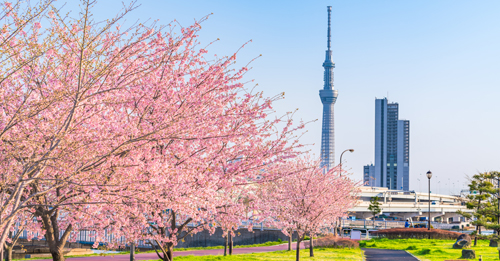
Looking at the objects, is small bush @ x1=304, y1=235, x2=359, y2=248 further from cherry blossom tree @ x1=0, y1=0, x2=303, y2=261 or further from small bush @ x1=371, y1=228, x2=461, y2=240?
cherry blossom tree @ x1=0, y1=0, x2=303, y2=261

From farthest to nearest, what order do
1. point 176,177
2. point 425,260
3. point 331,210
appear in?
point 331,210 → point 425,260 → point 176,177

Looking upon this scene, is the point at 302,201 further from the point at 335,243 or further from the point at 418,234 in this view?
the point at 418,234

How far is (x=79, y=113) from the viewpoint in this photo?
33.1 ft

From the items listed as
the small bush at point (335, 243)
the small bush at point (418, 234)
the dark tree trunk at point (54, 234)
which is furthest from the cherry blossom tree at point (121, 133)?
the small bush at point (418, 234)

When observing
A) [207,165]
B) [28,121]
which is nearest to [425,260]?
[207,165]

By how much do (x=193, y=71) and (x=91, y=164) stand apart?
4.09m

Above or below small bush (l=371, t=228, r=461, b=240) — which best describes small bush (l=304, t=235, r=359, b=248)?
above

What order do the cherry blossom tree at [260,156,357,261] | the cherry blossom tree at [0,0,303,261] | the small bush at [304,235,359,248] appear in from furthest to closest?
the small bush at [304,235,359,248], the cherry blossom tree at [260,156,357,261], the cherry blossom tree at [0,0,303,261]

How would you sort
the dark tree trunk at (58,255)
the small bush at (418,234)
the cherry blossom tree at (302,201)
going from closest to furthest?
the dark tree trunk at (58,255) < the cherry blossom tree at (302,201) < the small bush at (418,234)

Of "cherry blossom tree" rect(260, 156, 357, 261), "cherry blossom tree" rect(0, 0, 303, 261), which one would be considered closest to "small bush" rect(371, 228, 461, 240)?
"cherry blossom tree" rect(260, 156, 357, 261)

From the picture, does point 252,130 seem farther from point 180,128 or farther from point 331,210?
point 331,210

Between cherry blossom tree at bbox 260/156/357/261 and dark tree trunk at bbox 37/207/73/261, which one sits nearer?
dark tree trunk at bbox 37/207/73/261

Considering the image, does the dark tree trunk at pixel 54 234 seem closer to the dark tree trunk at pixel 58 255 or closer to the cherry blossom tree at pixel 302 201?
the dark tree trunk at pixel 58 255

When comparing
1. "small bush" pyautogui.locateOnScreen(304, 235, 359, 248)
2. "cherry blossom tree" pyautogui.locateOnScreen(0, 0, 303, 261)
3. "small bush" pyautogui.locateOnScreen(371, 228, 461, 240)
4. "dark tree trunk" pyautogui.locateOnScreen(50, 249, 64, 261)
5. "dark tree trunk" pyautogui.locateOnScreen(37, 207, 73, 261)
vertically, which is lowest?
"small bush" pyautogui.locateOnScreen(371, 228, 461, 240)
